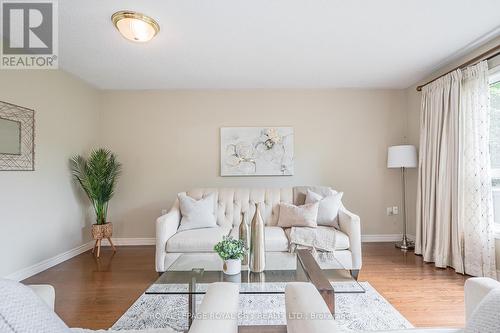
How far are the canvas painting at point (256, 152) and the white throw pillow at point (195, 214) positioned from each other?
0.93 meters

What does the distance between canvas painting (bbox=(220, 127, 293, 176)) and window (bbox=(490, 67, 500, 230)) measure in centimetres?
230

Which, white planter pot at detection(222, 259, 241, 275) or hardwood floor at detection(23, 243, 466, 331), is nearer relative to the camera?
white planter pot at detection(222, 259, 241, 275)

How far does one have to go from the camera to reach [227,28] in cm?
230

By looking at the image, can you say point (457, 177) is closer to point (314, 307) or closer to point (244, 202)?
point (244, 202)

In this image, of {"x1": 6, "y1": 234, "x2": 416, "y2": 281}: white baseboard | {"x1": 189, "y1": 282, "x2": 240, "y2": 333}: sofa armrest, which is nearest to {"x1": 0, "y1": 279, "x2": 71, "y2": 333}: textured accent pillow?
{"x1": 189, "y1": 282, "x2": 240, "y2": 333}: sofa armrest

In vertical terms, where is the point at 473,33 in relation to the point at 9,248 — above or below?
above

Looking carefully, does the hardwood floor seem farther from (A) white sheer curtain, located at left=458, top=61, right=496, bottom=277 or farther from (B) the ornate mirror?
(B) the ornate mirror

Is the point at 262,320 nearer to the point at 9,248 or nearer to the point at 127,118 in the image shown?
the point at 9,248

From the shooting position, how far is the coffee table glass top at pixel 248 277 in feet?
5.14

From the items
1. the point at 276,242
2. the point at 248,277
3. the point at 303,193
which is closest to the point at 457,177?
the point at 303,193

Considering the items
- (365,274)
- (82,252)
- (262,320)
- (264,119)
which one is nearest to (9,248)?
(82,252)

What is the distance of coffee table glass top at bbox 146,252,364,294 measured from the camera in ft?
5.14

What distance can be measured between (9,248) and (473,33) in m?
5.07

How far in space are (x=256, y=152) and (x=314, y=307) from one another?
9.94 feet
